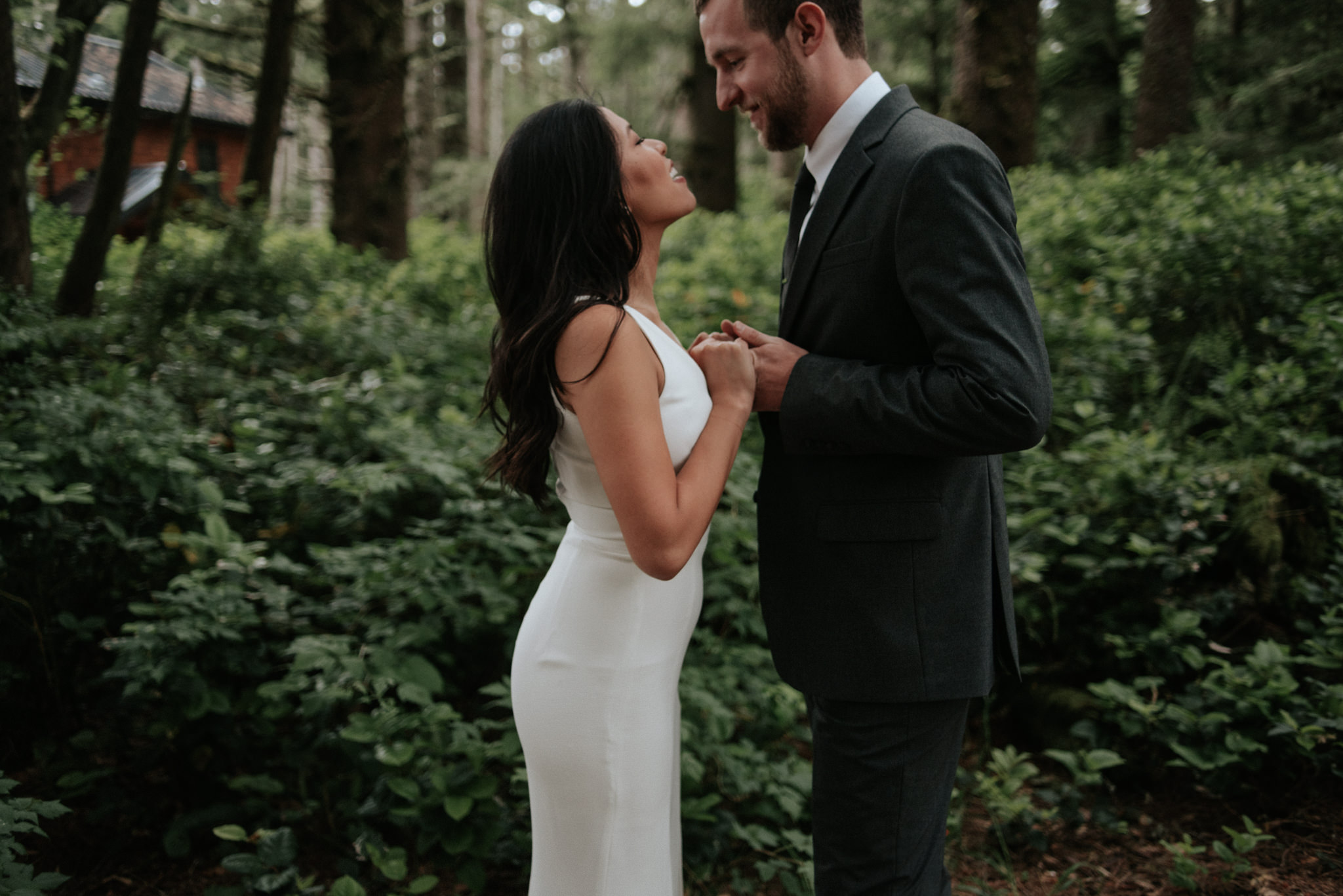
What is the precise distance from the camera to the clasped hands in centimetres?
189

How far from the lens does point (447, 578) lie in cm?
330

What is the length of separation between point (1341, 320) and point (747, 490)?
2940 mm

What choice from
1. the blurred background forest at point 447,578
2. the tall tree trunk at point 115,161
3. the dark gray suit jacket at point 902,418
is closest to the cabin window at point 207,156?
the blurred background forest at point 447,578

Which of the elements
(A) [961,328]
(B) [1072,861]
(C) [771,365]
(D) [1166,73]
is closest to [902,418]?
(A) [961,328]

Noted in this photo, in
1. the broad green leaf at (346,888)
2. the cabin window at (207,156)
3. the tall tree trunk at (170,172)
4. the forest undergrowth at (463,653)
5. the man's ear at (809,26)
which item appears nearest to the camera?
the man's ear at (809,26)

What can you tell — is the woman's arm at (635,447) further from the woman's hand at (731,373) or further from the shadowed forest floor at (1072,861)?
the shadowed forest floor at (1072,861)

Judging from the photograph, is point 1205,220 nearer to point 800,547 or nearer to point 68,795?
point 800,547

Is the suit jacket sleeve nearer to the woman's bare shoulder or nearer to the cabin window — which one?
the woman's bare shoulder

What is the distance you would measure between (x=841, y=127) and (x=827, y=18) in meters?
0.25

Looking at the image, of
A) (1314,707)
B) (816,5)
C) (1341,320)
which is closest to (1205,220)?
(1341,320)

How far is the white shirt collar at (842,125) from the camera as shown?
196cm

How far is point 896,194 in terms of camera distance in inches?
68.2

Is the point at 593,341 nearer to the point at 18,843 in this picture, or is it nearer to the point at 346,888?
the point at 18,843

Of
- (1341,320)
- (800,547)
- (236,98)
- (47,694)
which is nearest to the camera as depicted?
(800,547)
